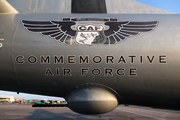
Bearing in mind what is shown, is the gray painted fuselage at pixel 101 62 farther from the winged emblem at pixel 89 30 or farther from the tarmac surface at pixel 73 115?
the tarmac surface at pixel 73 115

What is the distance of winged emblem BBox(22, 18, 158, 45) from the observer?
353 centimetres

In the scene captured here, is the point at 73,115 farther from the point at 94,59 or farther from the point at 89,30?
the point at 89,30

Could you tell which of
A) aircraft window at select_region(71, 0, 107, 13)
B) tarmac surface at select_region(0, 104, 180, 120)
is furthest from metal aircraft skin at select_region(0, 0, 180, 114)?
tarmac surface at select_region(0, 104, 180, 120)

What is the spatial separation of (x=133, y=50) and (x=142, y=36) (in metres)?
0.46

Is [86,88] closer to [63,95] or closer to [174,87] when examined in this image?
[63,95]

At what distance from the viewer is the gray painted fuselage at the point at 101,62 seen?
342cm

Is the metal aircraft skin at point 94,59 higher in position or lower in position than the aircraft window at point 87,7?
lower

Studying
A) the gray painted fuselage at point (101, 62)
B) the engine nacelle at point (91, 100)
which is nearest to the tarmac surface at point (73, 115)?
the engine nacelle at point (91, 100)

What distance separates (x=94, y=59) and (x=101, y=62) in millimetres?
182

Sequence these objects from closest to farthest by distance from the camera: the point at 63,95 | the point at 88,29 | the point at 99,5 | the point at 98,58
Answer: the point at 98,58 < the point at 88,29 < the point at 63,95 < the point at 99,5

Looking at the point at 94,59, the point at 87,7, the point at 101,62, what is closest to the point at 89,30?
the point at 94,59

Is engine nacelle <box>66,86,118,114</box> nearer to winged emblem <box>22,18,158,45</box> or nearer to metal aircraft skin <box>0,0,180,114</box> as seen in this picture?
metal aircraft skin <box>0,0,180,114</box>

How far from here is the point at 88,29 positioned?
3.69 meters

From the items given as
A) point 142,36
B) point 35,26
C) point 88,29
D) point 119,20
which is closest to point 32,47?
point 35,26
